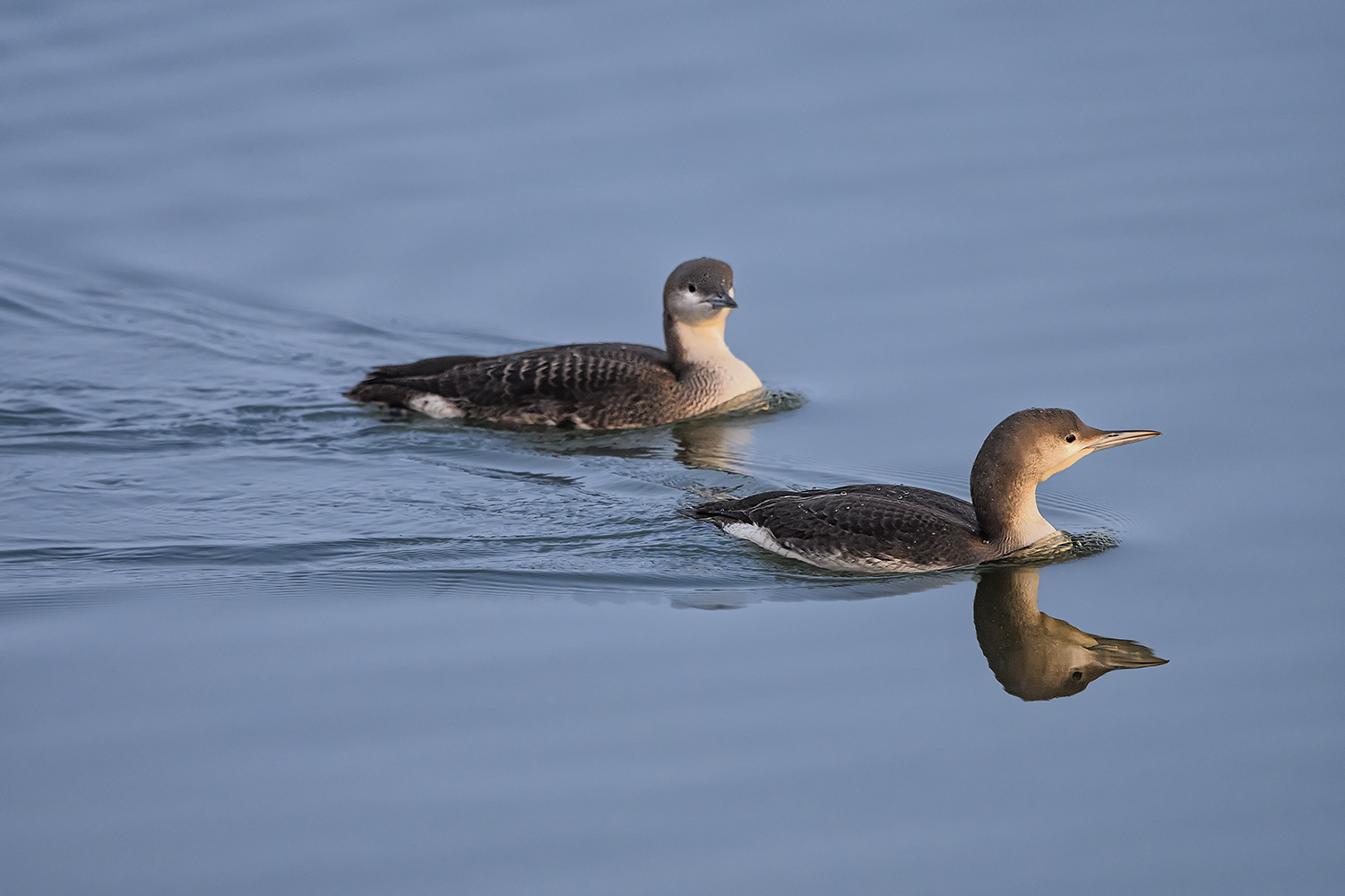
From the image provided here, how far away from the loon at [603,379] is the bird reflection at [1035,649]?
3.36 meters

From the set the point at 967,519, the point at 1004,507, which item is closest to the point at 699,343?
the point at 967,519

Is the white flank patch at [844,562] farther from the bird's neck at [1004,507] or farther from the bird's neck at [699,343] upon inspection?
the bird's neck at [699,343]

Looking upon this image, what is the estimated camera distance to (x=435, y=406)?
34.2 ft

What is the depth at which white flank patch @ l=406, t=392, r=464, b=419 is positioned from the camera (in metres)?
10.4

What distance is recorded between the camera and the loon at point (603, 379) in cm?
1032

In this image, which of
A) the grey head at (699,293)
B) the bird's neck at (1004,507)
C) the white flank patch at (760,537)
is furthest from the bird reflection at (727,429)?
the bird's neck at (1004,507)

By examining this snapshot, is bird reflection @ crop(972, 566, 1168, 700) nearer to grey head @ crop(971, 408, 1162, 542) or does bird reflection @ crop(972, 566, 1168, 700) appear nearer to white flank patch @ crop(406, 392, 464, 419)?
grey head @ crop(971, 408, 1162, 542)

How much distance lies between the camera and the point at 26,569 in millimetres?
7730

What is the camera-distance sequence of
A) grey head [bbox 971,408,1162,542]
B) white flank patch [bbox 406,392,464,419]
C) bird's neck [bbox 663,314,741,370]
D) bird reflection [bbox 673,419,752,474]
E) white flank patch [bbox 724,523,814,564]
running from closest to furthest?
1. grey head [bbox 971,408,1162,542]
2. white flank patch [bbox 724,523,814,564]
3. bird reflection [bbox 673,419,752,474]
4. white flank patch [bbox 406,392,464,419]
5. bird's neck [bbox 663,314,741,370]

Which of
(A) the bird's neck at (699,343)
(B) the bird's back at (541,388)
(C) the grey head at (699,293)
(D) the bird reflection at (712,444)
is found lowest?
(D) the bird reflection at (712,444)

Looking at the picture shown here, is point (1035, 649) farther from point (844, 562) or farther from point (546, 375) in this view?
point (546, 375)

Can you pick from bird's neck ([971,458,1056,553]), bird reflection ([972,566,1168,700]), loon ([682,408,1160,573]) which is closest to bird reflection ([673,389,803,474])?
loon ([682,408,1160,573])

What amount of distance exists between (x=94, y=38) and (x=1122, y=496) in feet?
41.1

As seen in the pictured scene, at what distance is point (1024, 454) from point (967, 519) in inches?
21.7
